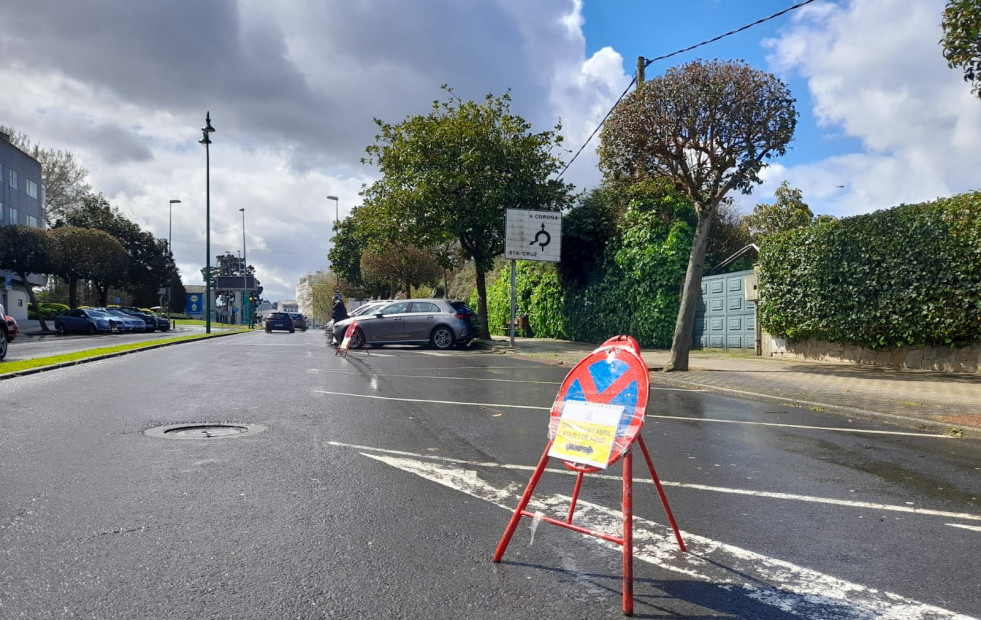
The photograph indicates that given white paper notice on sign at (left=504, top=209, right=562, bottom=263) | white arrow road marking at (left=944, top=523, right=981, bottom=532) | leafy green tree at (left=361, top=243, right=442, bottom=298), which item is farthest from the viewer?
leafy green tree at (left=361, top=243, right=442, bottom=298)

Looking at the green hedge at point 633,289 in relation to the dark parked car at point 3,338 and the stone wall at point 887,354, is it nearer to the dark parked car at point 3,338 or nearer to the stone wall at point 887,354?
the stone wall at point 887,354

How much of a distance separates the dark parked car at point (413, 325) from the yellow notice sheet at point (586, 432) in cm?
1790

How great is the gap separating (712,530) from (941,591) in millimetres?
1159

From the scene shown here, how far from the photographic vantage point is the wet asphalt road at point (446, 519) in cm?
308

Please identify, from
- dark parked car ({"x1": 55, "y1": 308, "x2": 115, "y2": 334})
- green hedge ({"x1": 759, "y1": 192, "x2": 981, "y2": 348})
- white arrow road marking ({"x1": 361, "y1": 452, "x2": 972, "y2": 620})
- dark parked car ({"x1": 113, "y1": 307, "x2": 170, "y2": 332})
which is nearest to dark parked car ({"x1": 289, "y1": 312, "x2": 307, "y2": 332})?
dark parked car ({"x1": 113, "y1": 307, "x2": 170, "y2": 332})

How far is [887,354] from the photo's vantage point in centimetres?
1342

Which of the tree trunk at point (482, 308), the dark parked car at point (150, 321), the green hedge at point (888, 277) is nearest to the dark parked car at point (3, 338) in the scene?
the tree trunk at point (482, 308)

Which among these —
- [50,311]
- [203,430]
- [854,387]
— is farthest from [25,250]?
[854,387]

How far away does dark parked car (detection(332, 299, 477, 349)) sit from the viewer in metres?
21.3

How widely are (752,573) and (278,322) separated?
47.2m

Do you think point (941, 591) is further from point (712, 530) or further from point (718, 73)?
point (718, 73)

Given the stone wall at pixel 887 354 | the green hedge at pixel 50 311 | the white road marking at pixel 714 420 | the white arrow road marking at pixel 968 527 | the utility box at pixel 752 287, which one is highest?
the utility box at pixel 752 287

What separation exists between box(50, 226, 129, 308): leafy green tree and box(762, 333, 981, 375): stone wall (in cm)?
4717

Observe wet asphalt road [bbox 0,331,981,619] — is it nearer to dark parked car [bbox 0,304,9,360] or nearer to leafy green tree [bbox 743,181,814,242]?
dark parked car [bbox 0,304,9,360]
